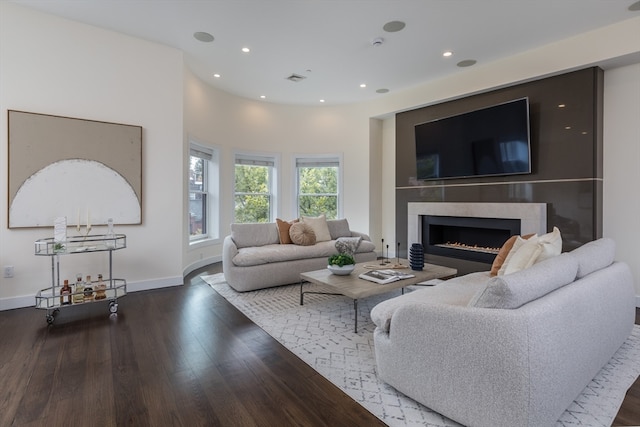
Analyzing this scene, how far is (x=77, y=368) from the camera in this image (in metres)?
2.18

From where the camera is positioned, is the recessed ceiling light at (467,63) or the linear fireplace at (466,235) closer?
the recessed ceiling light at (467,63)

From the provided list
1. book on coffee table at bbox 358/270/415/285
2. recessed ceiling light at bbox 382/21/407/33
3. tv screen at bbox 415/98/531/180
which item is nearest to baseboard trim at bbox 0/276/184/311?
book on coffee table at bbox 358/270/415/285

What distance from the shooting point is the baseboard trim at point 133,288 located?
3279 mm

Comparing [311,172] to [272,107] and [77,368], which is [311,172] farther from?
[77,368]

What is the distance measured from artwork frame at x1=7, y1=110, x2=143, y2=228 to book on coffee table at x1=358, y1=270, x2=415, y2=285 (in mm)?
2886

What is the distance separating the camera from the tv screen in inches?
162

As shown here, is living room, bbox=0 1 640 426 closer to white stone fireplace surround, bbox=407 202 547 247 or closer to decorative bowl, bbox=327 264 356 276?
white stone fireplace surround, bbox=407 202 547 247

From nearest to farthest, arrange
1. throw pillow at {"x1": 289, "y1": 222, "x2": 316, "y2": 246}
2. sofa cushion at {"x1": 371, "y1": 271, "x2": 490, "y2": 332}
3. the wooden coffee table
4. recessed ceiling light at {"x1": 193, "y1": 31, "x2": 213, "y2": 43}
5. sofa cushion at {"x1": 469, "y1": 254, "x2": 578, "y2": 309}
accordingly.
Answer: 1. sofa cushion at {"x1": 469, "y1": 254, "x2": 578, "y2": 309}
2. sofa cushion at {"x1": 371, "y1": 271, "x2": 490, "y2": 332}
3. the wooden coffee table
4. recessed ceiling light at {"x1": 193, "y1": 31, "x2": 213, "y2": 43}
5. throw pillow at {"x1": 289, "y1": 222, "x2": 316, "y2": 246}

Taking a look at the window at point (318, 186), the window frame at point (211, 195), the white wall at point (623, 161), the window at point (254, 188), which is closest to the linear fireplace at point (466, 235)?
the white wall at point (623, 161)

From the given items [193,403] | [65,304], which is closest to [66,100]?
[65,304]

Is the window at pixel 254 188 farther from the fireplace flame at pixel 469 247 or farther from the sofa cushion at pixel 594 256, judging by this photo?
the sofa cushion at pixel 594 256

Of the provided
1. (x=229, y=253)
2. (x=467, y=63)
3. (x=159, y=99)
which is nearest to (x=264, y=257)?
(x=229, y=253)

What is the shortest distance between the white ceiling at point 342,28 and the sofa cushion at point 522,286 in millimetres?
2701

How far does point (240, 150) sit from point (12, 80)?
324 cm
